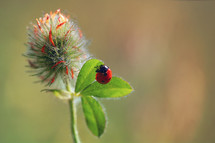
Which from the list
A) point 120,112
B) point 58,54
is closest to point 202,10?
point 120,112

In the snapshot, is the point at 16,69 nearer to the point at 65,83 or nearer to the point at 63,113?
the point at 63,113

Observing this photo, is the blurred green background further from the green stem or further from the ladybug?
the ladybug

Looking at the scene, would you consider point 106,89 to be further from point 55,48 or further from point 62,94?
point 55,48

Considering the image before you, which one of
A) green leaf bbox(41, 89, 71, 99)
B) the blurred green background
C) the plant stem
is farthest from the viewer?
the blurred green background

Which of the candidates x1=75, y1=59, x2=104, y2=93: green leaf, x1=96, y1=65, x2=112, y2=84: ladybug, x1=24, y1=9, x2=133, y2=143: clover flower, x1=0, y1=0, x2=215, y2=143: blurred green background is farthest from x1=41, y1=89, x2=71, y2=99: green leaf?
x1=0, y1=0, x2=215, y2=143: blurred green background

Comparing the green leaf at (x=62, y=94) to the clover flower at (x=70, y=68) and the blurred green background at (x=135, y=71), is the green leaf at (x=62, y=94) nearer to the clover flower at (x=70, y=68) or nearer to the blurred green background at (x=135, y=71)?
the clover flower at (x=70, y=68)

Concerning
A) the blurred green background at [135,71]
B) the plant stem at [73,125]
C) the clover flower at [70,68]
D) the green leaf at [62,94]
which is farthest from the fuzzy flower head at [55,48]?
the blurred green background at [135,71]
